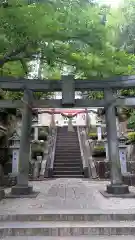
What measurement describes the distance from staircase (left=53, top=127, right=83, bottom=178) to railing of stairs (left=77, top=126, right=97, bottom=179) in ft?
1.03

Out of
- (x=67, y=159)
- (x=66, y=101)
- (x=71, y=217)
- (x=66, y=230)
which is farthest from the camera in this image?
(x=67, y=159)

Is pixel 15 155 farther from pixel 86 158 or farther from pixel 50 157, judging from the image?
pixel 86 158

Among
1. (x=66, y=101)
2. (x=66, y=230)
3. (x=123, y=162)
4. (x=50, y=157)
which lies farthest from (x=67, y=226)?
(x=50, y=157)

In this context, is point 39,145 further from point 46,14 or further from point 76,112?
point 46,14

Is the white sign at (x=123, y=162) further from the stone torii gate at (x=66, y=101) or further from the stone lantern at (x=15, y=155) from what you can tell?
the stone lantern at (x=15, y=155)

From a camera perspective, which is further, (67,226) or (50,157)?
(50,157)

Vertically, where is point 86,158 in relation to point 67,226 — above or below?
above

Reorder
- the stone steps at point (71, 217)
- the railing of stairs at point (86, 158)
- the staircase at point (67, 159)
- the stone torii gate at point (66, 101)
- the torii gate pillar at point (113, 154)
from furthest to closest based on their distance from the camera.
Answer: the staircase at point (67, 159), the railing of stairs at point (86, 158), the stone torii gate at point (66, 101), the torii gate pillar at point (113, 154), the stone steps at point (71, 217)

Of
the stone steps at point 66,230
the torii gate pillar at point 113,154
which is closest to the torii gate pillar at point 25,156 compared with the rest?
the torii gate pillar at point 113,154

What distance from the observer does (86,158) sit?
1634 cm

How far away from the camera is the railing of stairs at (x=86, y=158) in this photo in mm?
14477

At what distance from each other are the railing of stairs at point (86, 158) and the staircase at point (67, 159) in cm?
32

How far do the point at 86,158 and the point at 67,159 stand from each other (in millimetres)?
1324

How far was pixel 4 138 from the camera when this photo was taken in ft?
51.8
